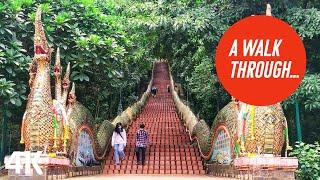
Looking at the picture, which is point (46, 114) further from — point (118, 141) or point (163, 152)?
point (163, 152)

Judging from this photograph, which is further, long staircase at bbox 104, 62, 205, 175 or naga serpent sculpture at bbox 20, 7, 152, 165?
long staircase at bbox 104, 62, 205, 175

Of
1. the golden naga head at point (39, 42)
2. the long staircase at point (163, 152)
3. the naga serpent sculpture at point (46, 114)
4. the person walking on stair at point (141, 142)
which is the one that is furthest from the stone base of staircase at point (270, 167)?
the person walking on stair at point (141, 142)

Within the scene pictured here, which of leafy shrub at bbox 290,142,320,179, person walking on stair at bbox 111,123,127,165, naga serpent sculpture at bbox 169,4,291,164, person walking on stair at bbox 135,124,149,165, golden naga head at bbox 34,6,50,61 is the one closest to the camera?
naga serpent sculpture at bbox 169,4,291,164

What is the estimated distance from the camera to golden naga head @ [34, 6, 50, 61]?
9.78 metres

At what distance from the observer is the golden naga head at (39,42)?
9781 mm

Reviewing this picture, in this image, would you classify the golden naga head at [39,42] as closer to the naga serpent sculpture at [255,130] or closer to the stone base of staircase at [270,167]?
the naga serpent sculpture at [255,130]

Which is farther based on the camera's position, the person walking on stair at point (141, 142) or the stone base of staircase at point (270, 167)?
the person walking on stair at point (141, 142)

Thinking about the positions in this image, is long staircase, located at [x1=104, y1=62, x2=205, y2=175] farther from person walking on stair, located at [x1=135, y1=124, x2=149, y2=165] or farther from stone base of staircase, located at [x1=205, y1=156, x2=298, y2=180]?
stone base of staircase, located at [x1=205, y1=156, x2=298, y2=180]

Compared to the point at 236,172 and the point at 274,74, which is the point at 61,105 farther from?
the point at 274,74

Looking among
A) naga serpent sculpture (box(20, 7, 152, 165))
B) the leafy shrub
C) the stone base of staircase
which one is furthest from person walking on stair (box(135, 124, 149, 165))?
the stone base of staircase

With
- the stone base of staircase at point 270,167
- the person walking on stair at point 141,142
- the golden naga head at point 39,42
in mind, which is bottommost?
the stone base of staircase at point 270,167

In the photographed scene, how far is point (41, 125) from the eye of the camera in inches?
380

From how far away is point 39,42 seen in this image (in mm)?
9844

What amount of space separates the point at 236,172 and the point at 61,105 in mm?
3807
